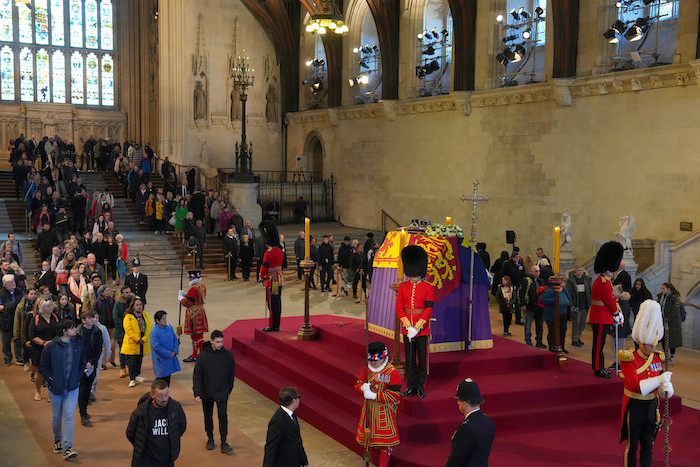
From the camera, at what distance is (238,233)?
69.1 ft

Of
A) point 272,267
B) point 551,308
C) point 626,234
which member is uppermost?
point 626,234

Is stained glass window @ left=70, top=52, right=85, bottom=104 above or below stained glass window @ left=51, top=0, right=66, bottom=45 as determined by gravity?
below

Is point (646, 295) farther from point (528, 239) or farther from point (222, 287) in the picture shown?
point (222, 287)

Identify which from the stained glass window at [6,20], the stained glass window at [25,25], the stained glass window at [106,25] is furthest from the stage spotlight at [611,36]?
the stained glass window at [6,20]

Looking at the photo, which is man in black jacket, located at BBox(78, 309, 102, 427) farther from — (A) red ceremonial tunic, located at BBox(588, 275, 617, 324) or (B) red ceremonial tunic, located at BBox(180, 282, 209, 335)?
(A) red ceremonial tunic, located at BBox(588, 275, 617, 324)

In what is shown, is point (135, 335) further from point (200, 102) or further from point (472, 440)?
point (200, 102)

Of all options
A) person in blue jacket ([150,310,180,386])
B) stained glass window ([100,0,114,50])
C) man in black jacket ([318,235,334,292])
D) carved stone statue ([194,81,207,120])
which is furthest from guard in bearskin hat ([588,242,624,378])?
stained glass window ([100,0,114,50])

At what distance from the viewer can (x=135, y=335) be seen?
9.96 metres

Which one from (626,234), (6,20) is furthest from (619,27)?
(6,20)

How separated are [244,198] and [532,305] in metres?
13.2

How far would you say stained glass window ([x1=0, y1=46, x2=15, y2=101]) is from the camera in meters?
33.1

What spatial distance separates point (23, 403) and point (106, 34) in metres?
28.7

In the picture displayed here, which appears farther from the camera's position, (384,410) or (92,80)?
(92,80)

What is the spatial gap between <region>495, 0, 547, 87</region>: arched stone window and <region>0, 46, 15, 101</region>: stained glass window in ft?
76.4
